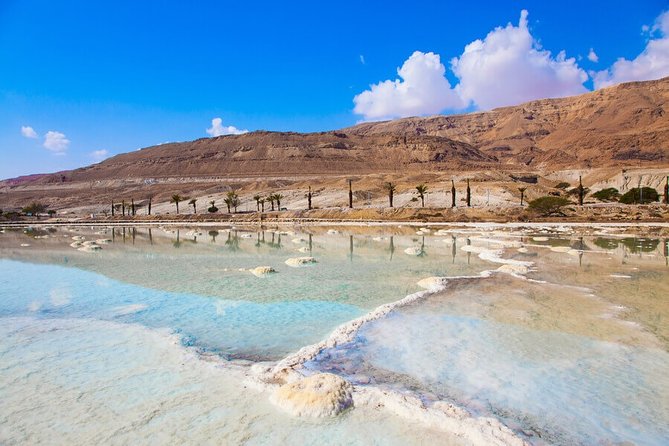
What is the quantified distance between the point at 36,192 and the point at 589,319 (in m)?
170

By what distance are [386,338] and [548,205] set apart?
49049mm

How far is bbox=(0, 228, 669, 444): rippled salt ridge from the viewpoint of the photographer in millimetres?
6473

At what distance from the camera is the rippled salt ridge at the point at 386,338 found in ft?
21.2

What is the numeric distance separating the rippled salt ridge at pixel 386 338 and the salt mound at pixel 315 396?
0.61ft

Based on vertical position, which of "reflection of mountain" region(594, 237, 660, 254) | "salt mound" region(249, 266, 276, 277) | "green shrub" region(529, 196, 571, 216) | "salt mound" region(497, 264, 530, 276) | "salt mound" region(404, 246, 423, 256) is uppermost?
"green shrub" region(529, 196, 571, 216)

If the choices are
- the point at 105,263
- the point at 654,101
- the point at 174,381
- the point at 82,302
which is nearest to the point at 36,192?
the point at 105,263

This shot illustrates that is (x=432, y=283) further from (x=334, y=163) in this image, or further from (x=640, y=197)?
(x=334, y=163)

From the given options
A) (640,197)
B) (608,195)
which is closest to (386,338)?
(640,197)

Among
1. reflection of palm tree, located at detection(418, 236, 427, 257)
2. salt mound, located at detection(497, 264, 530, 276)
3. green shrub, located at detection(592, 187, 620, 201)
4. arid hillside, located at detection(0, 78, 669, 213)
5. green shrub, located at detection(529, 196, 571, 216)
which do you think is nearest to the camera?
salt mound, located at detection(497, 264, 530, 276)

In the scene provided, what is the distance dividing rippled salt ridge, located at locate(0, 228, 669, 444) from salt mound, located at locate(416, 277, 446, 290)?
0.44m

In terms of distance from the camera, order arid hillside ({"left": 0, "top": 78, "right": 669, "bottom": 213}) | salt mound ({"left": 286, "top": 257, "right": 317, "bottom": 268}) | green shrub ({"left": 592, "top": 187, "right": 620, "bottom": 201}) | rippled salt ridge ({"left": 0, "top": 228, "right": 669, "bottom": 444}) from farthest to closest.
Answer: arid hillside ({"left": 0, "top": 78, "right": 669, "bottom": 213})
green shrub ({"left": 592, "top": 187, "right": 620, "bottom": 201})
salt mound ({"left": 286, "top": 257, "right": 317, "bottom": 268})
rippled salt ridge ({"left": 0, "top": 228, "right": 669, "bottom": 444})

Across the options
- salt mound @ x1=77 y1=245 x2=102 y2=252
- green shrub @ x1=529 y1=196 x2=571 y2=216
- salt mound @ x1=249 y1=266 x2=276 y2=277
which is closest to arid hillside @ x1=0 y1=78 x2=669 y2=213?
green shrub @ x1=529 y1=196 x2=571 y2=216

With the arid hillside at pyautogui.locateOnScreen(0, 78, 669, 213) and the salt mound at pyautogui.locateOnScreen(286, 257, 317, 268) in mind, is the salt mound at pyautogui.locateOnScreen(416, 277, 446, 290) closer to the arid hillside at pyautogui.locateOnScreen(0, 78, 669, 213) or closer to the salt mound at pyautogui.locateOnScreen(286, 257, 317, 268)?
the salt mound at pyautogui.locateOnScreen(286, 257, 317, 268)

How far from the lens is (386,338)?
9.94 m
